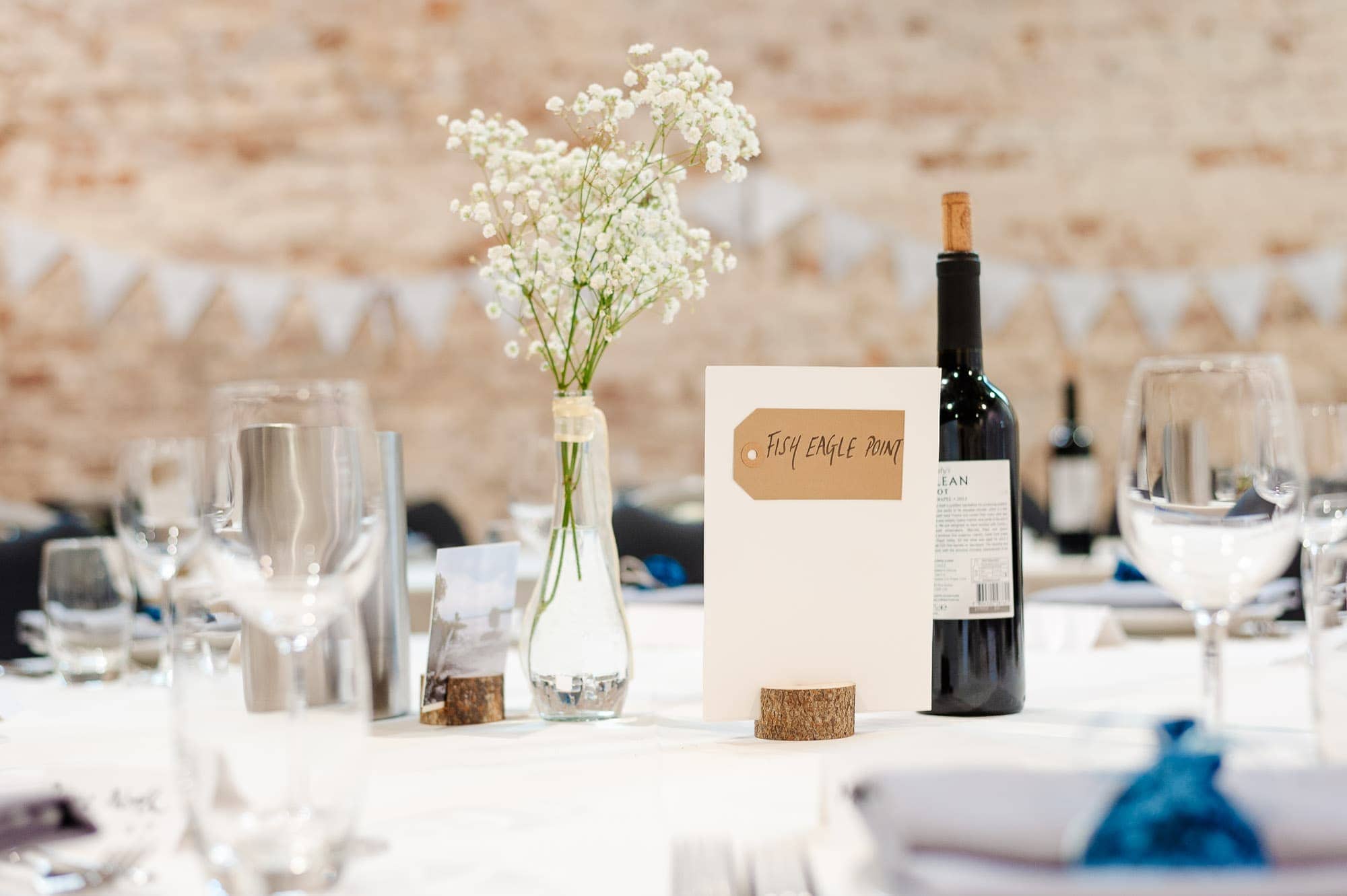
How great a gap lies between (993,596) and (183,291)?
12.3ft

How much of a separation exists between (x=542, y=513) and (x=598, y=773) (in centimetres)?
47

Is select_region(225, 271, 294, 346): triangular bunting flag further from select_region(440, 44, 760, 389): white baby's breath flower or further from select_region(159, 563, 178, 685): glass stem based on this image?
select_region(440, 44, 760, 389): white baby's breath flower

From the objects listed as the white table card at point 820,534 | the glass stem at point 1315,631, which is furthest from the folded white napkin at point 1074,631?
the white table card at point 820,534

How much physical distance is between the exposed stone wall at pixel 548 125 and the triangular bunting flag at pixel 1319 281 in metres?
0.04

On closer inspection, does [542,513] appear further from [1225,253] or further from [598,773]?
[1225,253]

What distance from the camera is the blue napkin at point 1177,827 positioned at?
0.42 meters

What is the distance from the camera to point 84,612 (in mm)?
1190

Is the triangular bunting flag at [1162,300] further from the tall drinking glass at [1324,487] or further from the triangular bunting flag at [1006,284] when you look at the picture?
the tall drinking glass at [1324,487]

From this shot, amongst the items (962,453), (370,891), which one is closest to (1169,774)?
(370,891)

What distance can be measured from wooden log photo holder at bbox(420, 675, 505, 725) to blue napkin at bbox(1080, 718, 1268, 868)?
556mm

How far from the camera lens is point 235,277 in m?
4.07

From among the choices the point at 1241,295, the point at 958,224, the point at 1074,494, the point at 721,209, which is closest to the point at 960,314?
the point at 958,224

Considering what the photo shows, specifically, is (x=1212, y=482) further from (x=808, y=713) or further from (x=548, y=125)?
(x=548, y=125)

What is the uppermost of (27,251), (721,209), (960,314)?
(721,209)
